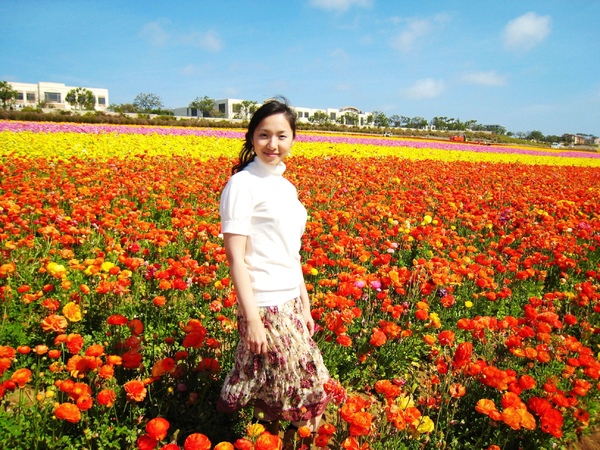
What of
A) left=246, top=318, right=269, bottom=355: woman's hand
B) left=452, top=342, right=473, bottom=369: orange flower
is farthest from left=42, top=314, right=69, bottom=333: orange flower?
left=452, top=342, right=473, bottom=369: orange flower

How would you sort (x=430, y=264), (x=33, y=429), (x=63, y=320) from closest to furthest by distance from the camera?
(x=33, y=429)
(x=63, y=320)
(x=430, y=264)

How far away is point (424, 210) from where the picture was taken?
6379mm

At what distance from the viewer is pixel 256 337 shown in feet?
5.65

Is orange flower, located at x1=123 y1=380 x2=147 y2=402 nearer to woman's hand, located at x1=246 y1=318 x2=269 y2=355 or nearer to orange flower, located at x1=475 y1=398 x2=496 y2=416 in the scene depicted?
woman's hand, located at x1=246 y1=318 x2=269 y2=355

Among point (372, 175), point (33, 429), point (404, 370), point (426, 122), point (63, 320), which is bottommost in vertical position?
point (404, 370)

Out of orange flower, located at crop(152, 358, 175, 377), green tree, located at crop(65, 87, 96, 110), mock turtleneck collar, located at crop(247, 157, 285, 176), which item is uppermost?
green tree, located at crop(65, 87, 96, 110)

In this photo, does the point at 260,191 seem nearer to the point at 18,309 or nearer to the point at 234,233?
the point at 234,233

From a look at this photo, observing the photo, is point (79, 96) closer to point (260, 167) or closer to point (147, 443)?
point (260, 167)

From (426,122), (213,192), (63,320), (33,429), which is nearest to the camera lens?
(33,429)

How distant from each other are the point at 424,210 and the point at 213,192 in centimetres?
315

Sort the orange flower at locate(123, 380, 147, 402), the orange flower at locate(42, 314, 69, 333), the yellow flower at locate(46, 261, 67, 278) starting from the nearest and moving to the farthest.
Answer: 1. the orange flower at locate(123, 380, 147, 402)
2. the orange flower at locate(42, 314, 69, 333)
3. the yellow flower at locate(46, 261, 67, 278)

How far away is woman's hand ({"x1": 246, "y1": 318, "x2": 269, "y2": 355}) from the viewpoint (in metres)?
1.72

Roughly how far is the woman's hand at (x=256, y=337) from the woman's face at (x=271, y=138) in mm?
681

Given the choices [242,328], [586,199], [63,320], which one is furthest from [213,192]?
[586,199]
